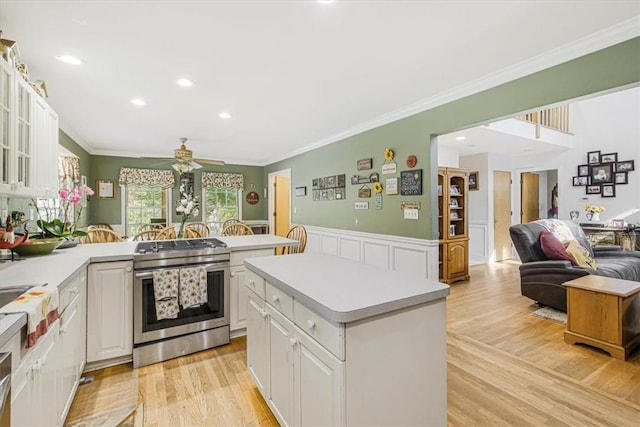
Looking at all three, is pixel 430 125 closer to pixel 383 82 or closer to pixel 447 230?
pixel 383 82

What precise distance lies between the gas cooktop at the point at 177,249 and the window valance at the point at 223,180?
4.53 m

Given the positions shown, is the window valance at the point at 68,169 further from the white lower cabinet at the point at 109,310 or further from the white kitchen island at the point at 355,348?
the white kitchen island at the point at 355,348

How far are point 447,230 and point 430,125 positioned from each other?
203cm

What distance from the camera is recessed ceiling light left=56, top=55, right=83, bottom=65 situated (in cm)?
239

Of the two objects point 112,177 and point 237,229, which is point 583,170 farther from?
point 112,177

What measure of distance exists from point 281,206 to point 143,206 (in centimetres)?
323

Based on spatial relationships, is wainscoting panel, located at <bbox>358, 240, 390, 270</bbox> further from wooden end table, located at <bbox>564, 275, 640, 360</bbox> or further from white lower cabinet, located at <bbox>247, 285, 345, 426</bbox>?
white lower cabinet, located at <bbox>247, 285, 345, 426</bbox>

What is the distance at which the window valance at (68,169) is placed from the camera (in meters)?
4.35

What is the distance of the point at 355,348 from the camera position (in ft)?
3.81

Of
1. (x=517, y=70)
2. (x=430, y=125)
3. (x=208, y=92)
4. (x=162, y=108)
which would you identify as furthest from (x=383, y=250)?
(x=162, y=108)

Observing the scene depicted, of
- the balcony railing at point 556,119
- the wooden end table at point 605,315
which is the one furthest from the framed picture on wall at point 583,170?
the wooden end table at point 605,315

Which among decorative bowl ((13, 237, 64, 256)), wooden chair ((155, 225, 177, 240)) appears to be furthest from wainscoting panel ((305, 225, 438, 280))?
decorative bowl ((13, 237, 64, 256))

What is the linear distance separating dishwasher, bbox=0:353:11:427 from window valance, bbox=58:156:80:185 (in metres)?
4.15

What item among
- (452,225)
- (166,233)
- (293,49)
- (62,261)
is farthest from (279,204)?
(62,261)
